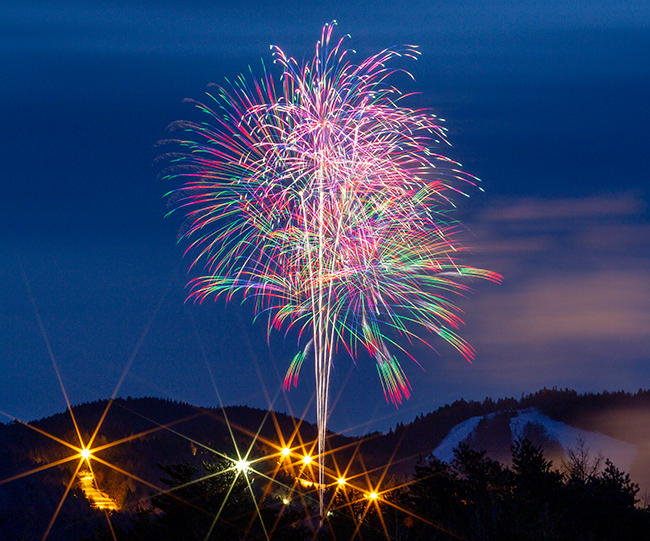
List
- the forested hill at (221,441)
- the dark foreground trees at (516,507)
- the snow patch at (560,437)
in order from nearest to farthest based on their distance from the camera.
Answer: the dark foreground trees at (516,507) < the forested hill at (221,441) < the snow patch at (560,437)

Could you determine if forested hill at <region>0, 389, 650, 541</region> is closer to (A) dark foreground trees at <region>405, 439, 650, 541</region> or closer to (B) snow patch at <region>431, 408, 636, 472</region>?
(B) snow patch at <region>431, 408, 636, 472</region>

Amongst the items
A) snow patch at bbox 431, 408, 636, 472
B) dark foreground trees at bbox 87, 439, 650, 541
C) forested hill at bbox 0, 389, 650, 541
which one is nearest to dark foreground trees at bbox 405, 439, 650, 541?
dark foreground trees at bbox 87, 439, 650, 541

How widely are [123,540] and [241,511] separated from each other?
5.40 m

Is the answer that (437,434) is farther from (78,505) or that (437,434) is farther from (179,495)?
(179,495)

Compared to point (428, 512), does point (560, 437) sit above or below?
above

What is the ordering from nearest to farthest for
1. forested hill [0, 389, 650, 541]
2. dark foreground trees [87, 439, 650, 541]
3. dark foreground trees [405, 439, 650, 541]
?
dark foreground trees [87, 439, 650, 541] → dark foreground trees [405, 439, 650, 541] → forested hill [0, 389, 650, 541]

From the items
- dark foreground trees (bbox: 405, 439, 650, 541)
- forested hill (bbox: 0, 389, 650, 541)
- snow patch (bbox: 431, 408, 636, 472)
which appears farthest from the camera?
snow patch (bbox: 431, 408, 636, 472)

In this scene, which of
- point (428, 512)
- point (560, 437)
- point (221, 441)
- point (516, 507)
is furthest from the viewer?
point (560, 437)

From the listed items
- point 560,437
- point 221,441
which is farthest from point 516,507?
point 560,437

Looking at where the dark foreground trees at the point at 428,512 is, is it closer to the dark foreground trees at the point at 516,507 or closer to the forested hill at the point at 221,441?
the dark foreground trees at the point at 516,507

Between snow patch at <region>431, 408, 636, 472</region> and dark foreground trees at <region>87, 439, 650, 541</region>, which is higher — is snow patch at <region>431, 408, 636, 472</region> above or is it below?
above

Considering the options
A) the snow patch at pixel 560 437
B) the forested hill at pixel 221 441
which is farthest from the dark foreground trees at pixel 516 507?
the snow patch at pixel 560 437

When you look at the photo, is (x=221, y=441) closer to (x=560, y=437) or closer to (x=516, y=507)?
(x=560, y=437)

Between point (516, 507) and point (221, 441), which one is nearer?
point (516, 507)
